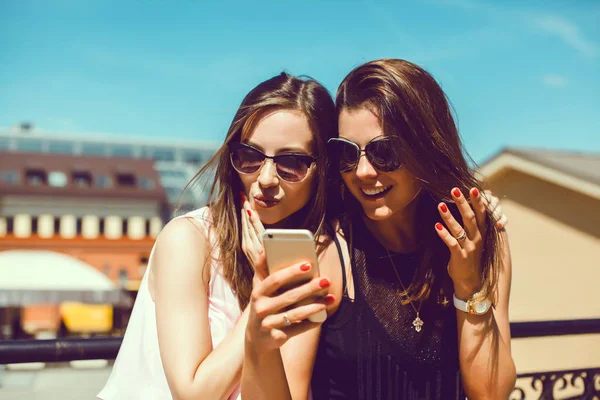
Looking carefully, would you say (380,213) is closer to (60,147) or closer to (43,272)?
(43,272)

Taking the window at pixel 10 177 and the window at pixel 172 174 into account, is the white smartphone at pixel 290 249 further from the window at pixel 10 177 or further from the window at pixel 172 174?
the window at pixel 172 174

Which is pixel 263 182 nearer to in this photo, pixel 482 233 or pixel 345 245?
pixel 345 245

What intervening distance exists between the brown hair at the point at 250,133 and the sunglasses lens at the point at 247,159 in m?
0.06

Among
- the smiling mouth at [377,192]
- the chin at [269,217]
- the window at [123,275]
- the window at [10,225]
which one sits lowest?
the window at [123,275]

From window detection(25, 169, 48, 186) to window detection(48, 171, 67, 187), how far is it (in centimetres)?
40

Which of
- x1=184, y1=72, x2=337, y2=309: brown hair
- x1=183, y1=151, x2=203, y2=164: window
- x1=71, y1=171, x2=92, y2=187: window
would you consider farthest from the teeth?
x1=183, y1=151, x2=203, y2=164: window

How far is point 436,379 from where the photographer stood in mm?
2189

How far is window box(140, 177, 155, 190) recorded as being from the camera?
2197 inches

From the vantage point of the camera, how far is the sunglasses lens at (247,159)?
229 centimetres

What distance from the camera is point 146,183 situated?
5647cm

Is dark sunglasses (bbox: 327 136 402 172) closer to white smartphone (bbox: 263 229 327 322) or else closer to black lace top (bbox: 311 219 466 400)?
black lace top (bbox: 311 219 466 400)

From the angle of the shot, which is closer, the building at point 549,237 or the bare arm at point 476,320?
the bare arm at point 476,320

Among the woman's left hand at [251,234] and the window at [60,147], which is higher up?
the woman's left hand at [251,234]

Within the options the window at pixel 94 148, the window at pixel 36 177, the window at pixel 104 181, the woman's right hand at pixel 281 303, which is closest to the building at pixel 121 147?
the window at pixel 94 148
